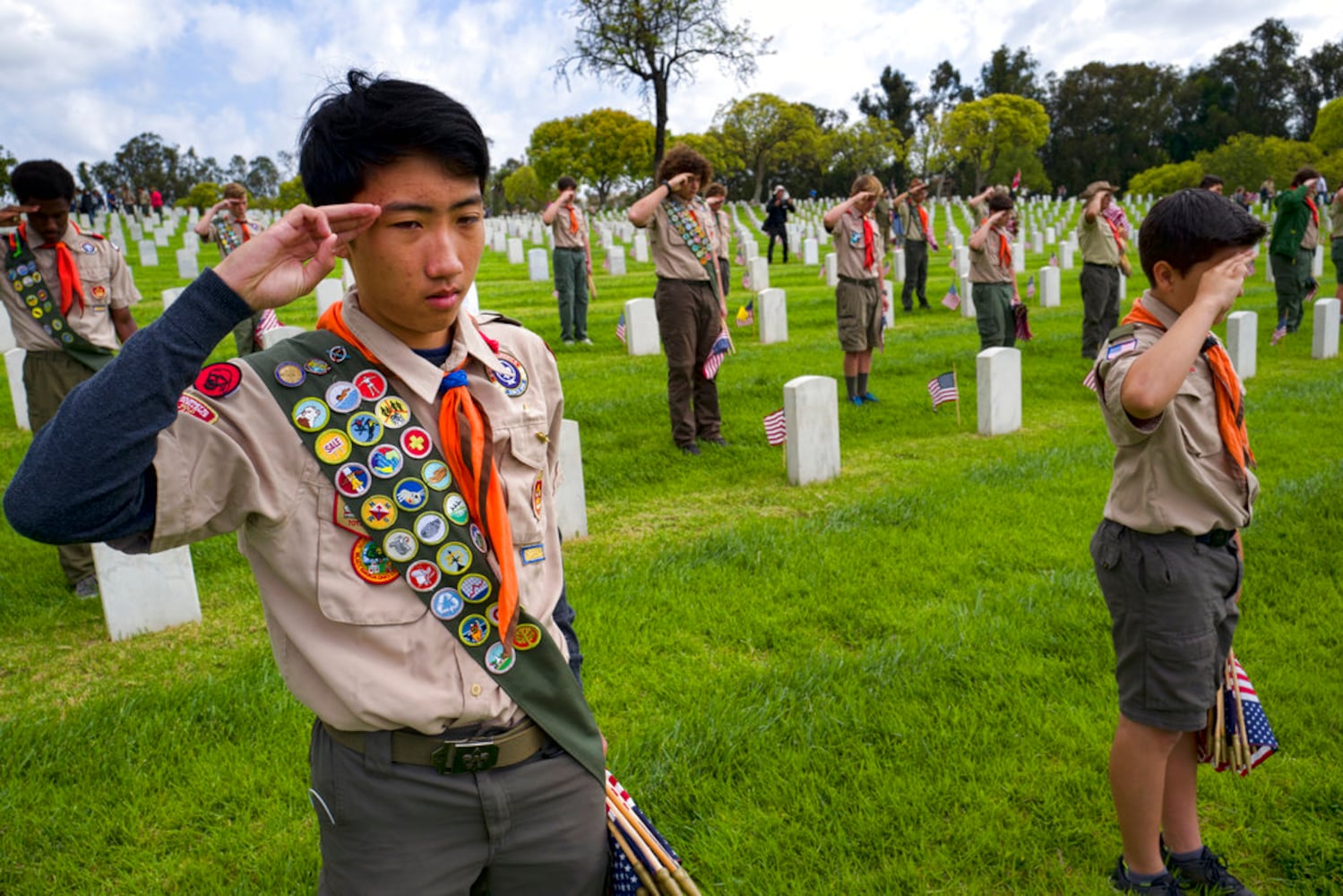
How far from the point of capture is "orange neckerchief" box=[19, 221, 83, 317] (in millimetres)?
5180

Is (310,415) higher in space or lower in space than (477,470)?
higher

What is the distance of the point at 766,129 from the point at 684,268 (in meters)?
46.5

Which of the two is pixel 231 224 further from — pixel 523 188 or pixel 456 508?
pixel 523 188

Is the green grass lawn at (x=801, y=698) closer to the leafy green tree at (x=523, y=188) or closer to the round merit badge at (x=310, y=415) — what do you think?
the round merit badge at (x=310, y=415)

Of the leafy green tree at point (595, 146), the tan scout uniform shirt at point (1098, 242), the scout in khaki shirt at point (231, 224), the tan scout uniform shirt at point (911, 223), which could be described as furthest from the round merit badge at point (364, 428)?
the leafy green tree at point (595, 146)

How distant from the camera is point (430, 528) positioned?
1.50m

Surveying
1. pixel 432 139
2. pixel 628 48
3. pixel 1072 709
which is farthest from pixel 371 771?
pixel 628 48

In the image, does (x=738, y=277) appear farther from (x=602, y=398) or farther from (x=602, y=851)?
(x=602, y=851)

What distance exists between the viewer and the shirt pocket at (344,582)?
1.43 metres

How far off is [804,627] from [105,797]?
2960mm

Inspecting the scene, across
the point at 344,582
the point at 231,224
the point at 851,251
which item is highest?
the point at 231,224

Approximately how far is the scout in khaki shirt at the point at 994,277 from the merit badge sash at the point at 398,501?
9.06 metres

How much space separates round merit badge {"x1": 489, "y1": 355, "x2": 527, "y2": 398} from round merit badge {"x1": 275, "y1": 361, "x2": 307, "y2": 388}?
32cm

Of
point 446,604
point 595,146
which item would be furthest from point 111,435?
point 595,146
